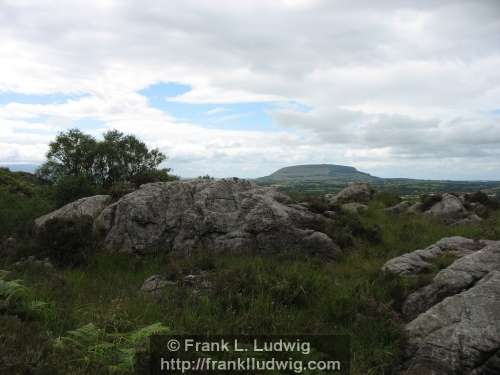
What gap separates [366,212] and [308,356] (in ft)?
51.3

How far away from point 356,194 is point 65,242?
65.1 ft

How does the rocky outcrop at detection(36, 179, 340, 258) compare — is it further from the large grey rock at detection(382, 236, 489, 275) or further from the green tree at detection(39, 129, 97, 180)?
the green tree at detection(39, 129, 97, 180)

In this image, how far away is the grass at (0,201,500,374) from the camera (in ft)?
21.9

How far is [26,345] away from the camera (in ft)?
16.7

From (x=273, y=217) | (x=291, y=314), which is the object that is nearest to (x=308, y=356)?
(x=291, y=314)

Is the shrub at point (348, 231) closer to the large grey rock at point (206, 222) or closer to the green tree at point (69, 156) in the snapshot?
the large grey rock at point (206, 222)

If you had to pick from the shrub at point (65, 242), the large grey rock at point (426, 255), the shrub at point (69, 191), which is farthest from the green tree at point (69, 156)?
the large grey rock at point (426, 255)

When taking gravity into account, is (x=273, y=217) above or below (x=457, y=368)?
above

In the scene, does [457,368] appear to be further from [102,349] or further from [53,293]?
[53,293]

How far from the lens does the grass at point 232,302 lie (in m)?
6.68

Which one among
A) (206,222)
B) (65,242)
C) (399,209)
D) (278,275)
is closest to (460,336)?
(278,275)

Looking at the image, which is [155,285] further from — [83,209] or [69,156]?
[69,156]

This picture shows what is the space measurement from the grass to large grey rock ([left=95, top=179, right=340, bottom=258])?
3.39 ft

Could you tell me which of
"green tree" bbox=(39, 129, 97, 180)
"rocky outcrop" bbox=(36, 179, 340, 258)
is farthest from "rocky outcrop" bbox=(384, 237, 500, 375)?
"green tree" bbox=(39, 129, 97, 180)
